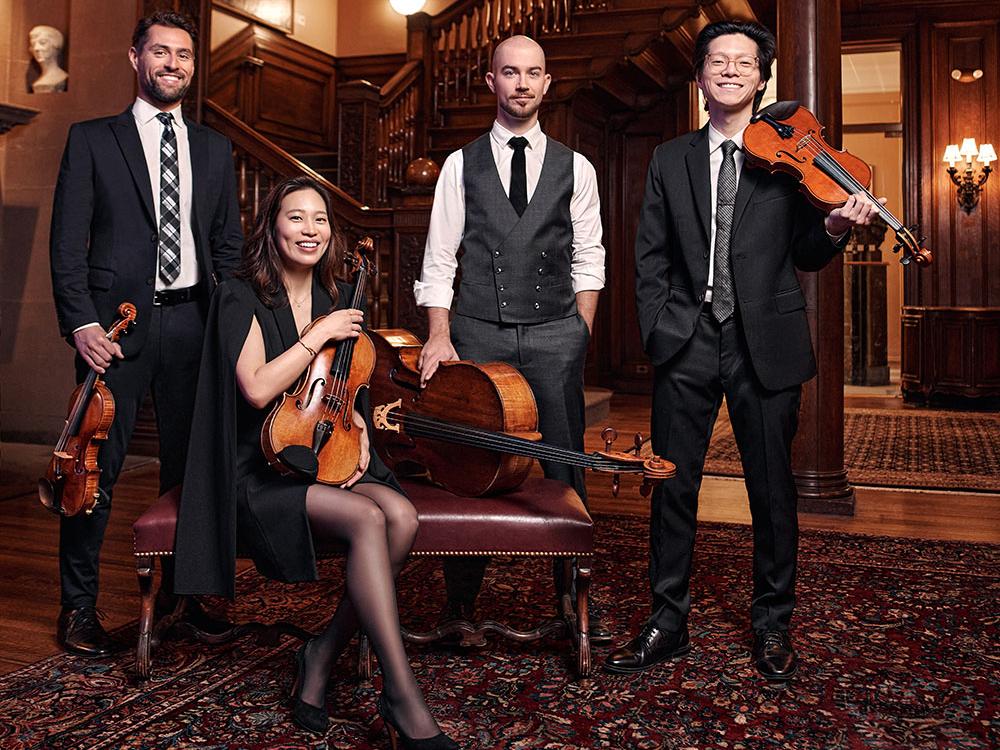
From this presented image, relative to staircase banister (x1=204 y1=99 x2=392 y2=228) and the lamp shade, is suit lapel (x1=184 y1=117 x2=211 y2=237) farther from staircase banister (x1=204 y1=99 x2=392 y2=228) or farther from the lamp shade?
the lamp shade

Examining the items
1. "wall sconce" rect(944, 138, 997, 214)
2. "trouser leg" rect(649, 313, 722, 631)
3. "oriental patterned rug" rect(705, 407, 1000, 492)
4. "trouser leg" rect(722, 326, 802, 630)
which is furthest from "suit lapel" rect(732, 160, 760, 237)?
"wall sconce" rect(944, 138, 997, 214)

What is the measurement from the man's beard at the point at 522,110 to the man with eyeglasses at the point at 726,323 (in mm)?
348

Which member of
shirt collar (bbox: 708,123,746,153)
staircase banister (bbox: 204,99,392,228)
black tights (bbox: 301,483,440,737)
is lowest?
black tights (bbox: 301,483,440,737)

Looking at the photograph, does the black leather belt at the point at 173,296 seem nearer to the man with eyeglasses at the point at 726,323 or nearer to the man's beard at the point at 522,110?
the man's beard at the point at 522,110

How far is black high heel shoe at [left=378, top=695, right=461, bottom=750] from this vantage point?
188 centimetres

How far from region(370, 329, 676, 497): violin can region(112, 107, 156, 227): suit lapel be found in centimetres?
81

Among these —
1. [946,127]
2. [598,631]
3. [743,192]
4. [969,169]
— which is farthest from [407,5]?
[598,631]

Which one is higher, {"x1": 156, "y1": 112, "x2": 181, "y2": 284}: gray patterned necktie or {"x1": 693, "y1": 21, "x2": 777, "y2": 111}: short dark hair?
{"x1": 693, "y1": 21, "x2": 777, "y2": 111}: short dark hair

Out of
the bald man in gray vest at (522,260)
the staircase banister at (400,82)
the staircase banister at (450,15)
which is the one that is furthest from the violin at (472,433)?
the staircase banister at (450,15)

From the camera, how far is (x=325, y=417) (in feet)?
7.23

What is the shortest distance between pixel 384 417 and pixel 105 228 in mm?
932

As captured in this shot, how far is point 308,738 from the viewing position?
6.72 ft

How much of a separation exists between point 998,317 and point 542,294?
7744 mm

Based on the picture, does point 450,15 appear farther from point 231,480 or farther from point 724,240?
point 231,480
